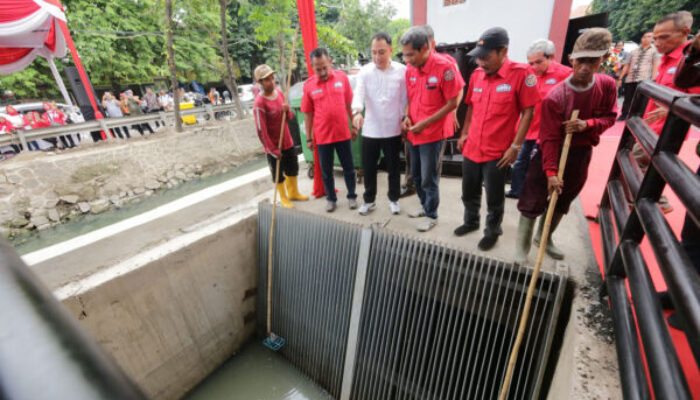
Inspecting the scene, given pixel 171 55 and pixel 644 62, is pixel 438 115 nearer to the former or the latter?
pixel 644 62

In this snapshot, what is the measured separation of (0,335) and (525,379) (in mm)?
2682

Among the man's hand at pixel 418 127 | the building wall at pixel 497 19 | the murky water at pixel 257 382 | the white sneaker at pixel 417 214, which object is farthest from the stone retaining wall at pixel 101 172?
the man's hand at pixel 418 127

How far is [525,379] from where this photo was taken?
216 cm

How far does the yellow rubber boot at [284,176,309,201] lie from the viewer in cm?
421

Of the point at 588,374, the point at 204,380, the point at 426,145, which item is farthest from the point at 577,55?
the point at 204,380

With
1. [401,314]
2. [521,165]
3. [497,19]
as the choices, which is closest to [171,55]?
[497,19]

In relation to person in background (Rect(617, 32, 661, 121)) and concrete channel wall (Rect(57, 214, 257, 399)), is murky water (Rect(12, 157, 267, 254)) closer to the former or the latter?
concrete channel wall (Rect(57, 214, 257, 399))

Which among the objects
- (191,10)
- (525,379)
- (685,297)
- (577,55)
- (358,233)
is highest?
(191,10)

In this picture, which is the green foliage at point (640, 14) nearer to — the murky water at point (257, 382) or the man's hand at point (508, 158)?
the man's hand at point (508, 158)

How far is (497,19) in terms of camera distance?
623 centimetres

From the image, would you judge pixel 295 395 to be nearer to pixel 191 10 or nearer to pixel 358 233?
pixel 358 233

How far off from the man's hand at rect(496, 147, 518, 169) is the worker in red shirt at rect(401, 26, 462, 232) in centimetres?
71

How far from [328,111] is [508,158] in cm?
193

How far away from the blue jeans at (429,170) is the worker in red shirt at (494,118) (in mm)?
334
